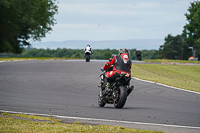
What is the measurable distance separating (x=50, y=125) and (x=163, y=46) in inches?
5756

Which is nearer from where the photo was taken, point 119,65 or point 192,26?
point 119,65

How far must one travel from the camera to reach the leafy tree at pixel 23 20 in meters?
55.6

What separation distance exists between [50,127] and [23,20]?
51.9m

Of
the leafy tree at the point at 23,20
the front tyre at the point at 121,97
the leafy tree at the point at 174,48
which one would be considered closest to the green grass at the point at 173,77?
the front tyre at the point at 121,97

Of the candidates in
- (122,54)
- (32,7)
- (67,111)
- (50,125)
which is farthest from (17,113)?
(32,7)

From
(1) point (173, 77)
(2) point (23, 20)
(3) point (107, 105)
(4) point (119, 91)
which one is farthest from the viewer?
(2) point (23, 20)

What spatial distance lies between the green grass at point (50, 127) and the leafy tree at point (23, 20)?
44.8m

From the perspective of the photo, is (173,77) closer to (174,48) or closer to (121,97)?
(121,97)

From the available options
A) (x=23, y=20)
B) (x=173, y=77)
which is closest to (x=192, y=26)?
(x=23, y=20)

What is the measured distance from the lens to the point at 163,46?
152m

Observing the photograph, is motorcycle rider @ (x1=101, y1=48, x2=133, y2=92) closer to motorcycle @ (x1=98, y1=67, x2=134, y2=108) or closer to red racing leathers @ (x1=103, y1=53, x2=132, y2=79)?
red racing leathers @ (x1=103, y1=53, x2=132, y2=79)

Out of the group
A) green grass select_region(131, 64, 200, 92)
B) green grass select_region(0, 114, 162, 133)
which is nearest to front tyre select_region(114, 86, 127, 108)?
green grass select_region(0, 114, 162, 133)

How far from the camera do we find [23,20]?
190 ft

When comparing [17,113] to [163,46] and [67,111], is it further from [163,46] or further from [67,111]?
[163,46]
